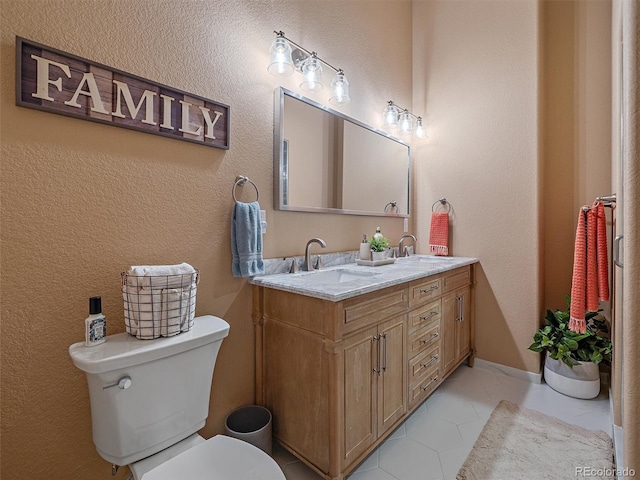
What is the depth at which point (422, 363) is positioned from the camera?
180 centimetres

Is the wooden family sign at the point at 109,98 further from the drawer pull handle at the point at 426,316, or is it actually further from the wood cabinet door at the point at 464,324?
the wood cabinet door at the point at 464,324

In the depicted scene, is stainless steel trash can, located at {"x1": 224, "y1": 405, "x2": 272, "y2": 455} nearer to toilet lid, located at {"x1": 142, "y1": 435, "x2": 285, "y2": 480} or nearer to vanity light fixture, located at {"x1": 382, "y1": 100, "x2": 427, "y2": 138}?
toilet lid, located at {"x1": 142, "y1": 435, "x2": 285, "y2": 480}

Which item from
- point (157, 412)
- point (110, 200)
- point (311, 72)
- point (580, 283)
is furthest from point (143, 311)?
point (580, 283)

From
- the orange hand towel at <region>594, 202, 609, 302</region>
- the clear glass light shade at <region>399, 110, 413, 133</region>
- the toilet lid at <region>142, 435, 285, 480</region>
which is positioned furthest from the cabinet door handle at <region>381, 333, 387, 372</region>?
the clear glass light shade at <region>399, 110, 413, 133</region>

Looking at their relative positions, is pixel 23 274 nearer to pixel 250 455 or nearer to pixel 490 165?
pixel 250 455

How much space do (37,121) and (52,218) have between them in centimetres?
32

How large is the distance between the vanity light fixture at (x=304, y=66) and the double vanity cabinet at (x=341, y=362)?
116 centimetres

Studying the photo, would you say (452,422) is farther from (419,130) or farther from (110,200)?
(419,130)

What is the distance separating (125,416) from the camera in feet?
3.14

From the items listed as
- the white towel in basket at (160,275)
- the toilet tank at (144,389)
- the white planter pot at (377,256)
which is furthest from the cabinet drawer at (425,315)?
the white towel in basket at (160,275)

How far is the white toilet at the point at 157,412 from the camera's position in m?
0.92

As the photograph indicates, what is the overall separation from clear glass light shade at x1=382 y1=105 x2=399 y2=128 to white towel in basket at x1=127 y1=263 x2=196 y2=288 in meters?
2.06

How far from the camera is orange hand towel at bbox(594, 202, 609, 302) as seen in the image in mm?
1859

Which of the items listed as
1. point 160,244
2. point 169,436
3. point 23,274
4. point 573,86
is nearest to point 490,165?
point 573,86
